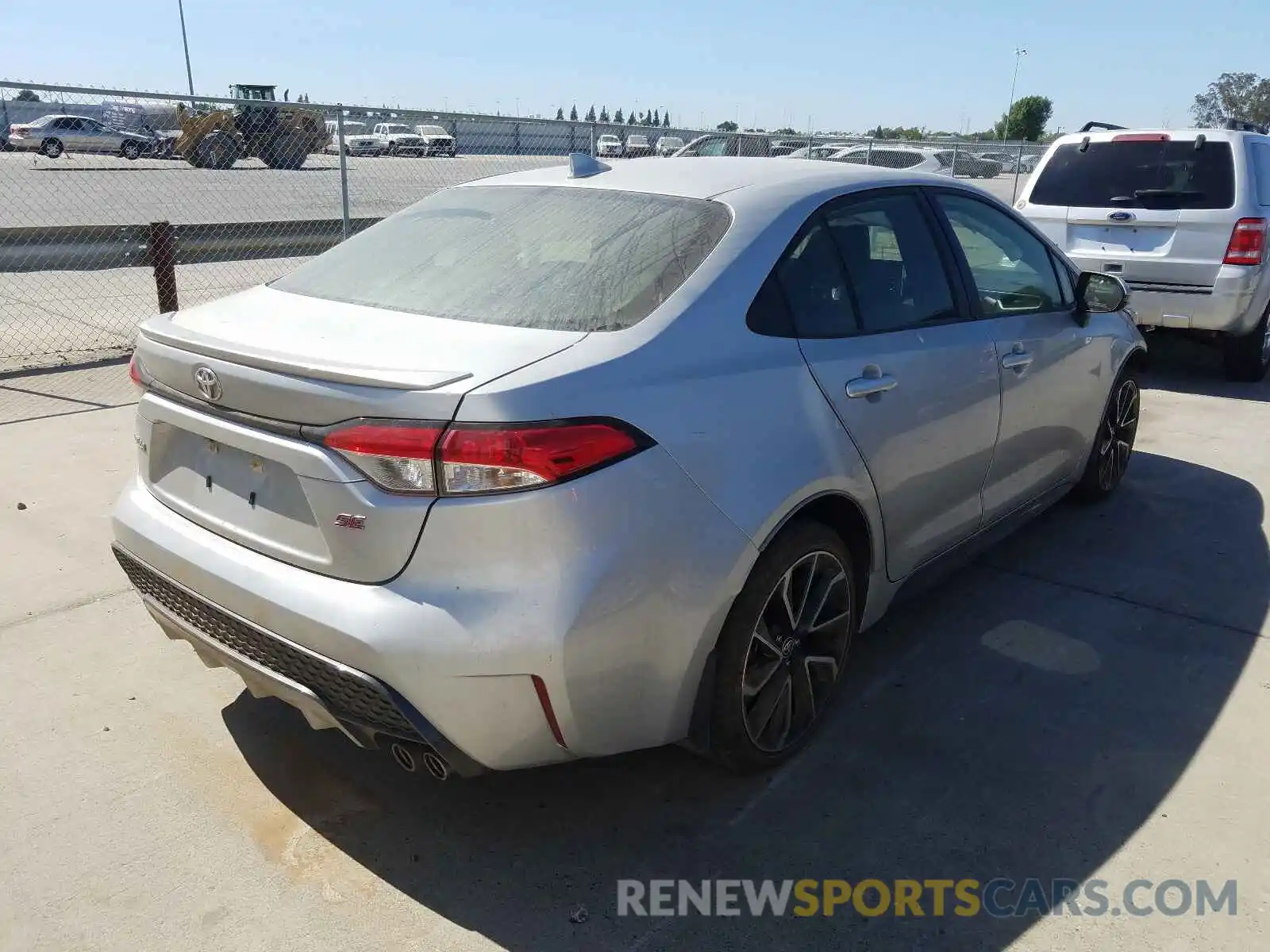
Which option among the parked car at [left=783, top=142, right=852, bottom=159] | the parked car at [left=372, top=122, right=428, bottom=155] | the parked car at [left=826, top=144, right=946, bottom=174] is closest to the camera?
the parked car at [left=783, top=142, right=852, bottom=159]

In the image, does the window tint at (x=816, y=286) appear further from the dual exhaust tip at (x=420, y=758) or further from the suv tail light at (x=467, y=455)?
the dual exhaust tip at (x=420, y=758)

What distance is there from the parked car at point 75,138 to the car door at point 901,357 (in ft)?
29.3

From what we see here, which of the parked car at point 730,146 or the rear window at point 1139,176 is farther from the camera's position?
the parked car at point 730,146

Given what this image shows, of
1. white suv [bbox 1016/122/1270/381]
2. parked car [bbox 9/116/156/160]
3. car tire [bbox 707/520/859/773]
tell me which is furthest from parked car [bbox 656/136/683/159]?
car tire [bbox 707/520/859/773]

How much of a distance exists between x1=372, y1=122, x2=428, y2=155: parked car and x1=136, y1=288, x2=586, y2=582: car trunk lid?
1227 cm

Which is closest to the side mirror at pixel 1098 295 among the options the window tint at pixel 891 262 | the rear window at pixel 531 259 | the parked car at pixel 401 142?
the window tint at pixel 891 262

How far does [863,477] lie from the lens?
3.07m

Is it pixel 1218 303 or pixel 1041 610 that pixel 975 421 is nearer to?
pixel 1041 610

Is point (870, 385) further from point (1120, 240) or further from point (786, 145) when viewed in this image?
point (786, 145)

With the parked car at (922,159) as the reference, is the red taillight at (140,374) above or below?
above

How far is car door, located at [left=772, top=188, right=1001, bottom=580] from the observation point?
3.05 metres

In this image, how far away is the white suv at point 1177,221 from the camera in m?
7.56

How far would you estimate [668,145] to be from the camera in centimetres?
1531

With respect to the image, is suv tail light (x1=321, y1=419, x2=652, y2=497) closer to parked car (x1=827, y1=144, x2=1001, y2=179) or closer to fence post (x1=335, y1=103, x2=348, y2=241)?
fence post (x1=335, y1=103, x2=348, y2=241)
